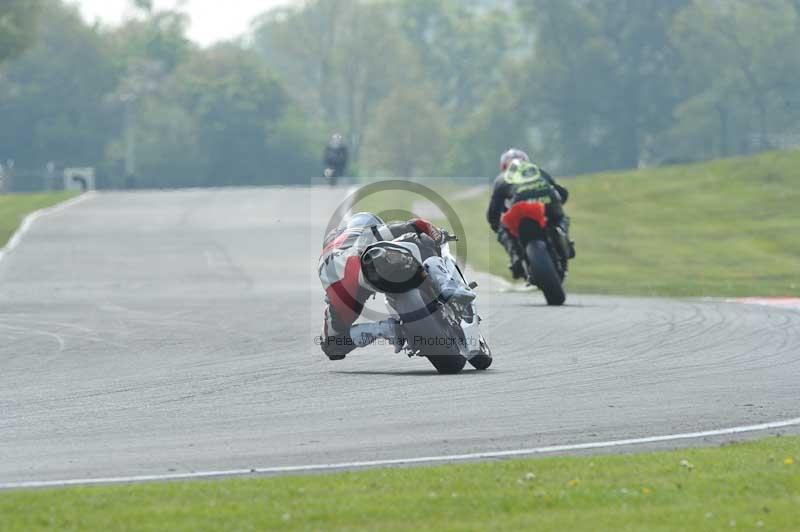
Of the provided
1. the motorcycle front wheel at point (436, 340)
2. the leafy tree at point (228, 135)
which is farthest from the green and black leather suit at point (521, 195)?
the leafy tree at point (228, 135)

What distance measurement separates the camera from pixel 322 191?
178 feet

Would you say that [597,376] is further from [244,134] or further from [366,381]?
[244,134]

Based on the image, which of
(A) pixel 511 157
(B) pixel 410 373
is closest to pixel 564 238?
(A) pixel 511 157

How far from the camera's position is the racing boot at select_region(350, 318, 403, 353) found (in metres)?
12.3

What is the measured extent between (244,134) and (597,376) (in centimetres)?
9450

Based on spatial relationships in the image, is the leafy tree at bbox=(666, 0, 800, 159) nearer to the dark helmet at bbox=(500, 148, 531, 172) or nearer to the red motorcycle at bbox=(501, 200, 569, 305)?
the dark helmet at bbox=(500, 148, 531, 172)

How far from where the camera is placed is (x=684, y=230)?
134 feet

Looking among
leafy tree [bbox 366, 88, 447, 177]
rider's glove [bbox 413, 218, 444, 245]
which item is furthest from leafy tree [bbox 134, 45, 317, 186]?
rider's glove [bbox 413, 218, 444, 245]

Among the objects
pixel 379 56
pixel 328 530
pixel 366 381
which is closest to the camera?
pixel 328 530

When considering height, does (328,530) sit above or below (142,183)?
above

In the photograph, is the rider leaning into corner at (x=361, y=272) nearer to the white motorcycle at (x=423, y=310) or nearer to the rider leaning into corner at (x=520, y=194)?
the white motorcycle at (x=423, y=310)

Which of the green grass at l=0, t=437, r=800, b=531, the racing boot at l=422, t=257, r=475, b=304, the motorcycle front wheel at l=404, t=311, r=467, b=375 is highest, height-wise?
the racing boot at l=422, t=257, r=475, b=304

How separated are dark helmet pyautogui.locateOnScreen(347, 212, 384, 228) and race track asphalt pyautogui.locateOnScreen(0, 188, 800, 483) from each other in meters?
1.09

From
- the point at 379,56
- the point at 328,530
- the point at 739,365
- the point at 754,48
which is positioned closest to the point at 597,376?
the point at 739,365
